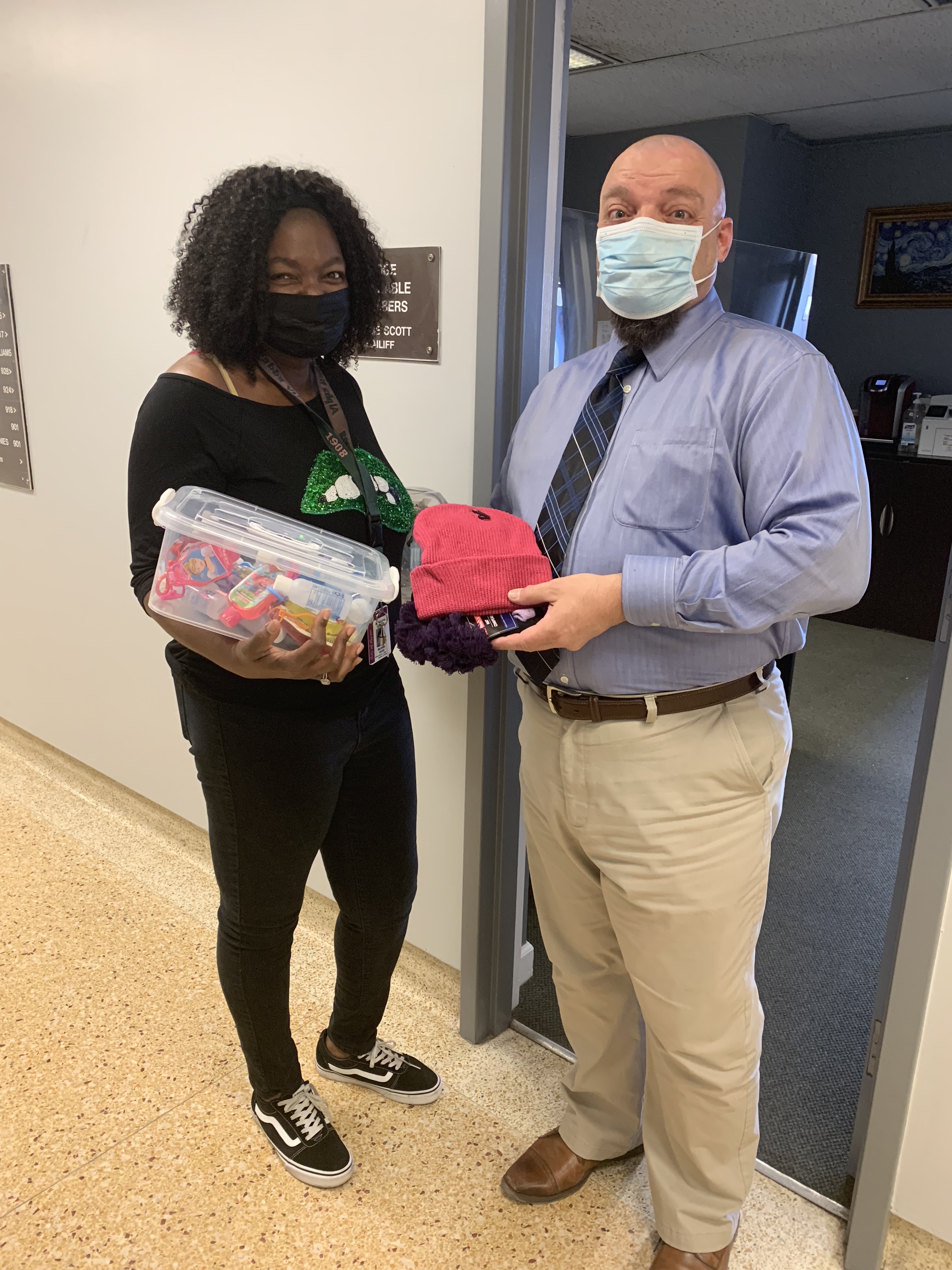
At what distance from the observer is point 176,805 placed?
2732 mm

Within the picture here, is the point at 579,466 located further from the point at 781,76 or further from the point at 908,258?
the point at 908,258

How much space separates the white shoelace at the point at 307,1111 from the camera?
164 cm

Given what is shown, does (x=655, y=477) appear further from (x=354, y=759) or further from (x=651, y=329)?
(x=354, y=759)

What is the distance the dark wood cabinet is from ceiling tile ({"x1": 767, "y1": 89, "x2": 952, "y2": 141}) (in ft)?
5.39

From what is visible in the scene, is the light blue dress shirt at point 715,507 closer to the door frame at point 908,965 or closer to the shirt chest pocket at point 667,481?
Answer: the shirt chest pocket at point 667,481

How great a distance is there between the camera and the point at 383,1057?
6.05 feet

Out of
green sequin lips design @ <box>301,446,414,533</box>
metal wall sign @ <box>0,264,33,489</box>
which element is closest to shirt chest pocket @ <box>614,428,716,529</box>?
green sequin lips design @ <box>301,446,414,533</box>

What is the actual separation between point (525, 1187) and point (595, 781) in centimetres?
80

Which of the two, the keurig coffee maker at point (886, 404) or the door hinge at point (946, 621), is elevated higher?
the keurig coffee maker at point (886, 404)

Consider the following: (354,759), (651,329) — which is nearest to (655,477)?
(651,329)

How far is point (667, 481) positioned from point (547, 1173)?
1221mm

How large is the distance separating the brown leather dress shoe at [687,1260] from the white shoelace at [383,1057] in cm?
61

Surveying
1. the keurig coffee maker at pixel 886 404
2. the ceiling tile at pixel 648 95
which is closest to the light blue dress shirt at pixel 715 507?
the ceiling tile at pixel 648 95

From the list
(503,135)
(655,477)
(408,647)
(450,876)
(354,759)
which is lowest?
(450,876)
